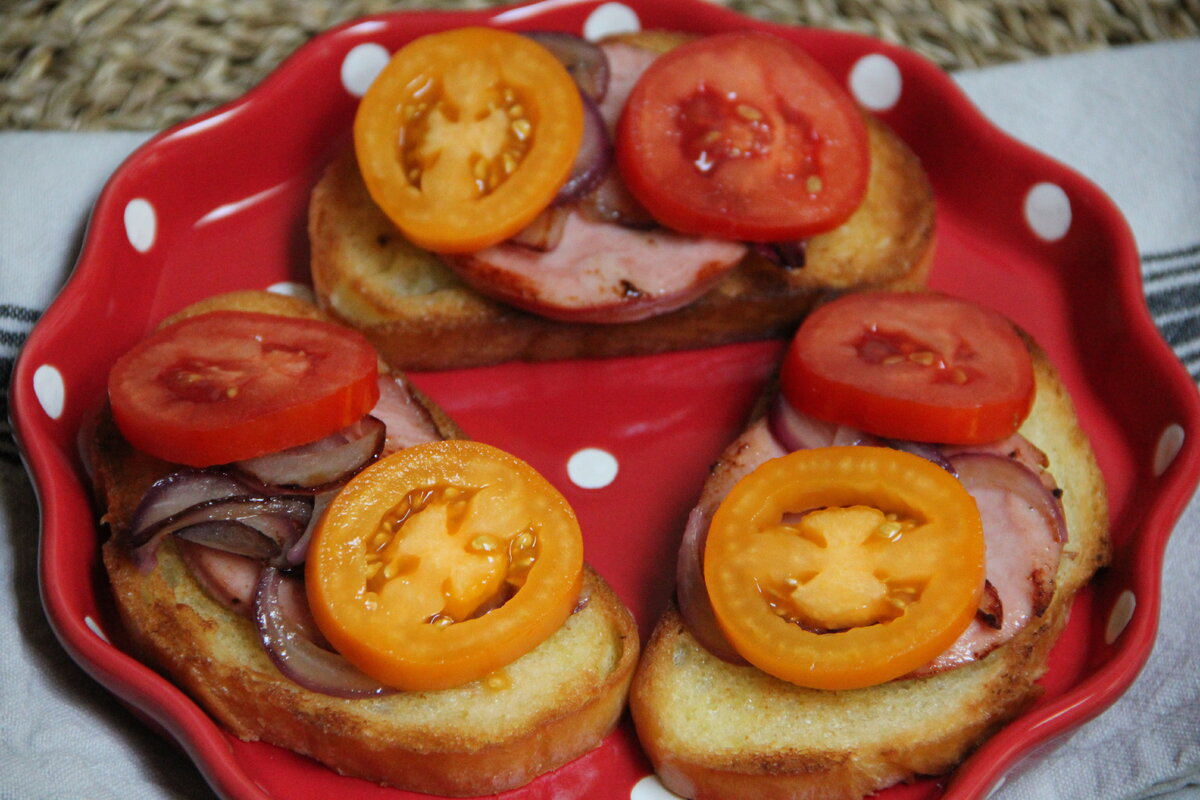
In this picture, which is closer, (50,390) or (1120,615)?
(1120,615)

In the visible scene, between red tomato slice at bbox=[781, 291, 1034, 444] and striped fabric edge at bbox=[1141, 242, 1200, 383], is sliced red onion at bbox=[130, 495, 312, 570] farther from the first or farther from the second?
striped fabric edge at bbox=[1141, 242, 1200, 383]

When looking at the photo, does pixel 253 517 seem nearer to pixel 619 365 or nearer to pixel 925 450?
pixel 619 365

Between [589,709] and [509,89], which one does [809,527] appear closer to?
[589,709]

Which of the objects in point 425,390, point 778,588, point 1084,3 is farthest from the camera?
point 1084,3

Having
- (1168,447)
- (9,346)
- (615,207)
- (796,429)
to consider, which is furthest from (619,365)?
(9,346)

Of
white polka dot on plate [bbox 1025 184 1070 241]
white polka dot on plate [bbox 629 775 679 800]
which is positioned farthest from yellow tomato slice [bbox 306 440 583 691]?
white polka dot on plate [bbox 1025 184 1070 241]

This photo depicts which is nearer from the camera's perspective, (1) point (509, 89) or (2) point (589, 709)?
(2) point (589, 709)

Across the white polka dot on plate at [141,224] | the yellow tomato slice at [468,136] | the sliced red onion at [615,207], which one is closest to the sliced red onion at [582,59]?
the yellow tomato slice at [468,136]

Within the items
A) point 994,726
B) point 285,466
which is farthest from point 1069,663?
point 285,466
